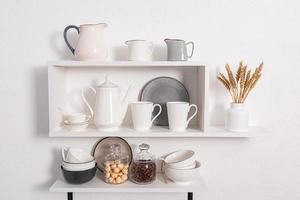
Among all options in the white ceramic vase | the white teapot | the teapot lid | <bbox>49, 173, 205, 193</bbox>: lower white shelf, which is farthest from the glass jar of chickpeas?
the white ceramic vase

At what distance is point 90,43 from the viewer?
1040 mm

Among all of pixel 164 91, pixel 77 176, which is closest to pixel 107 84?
pixel 164 91

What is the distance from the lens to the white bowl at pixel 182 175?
3.42ft

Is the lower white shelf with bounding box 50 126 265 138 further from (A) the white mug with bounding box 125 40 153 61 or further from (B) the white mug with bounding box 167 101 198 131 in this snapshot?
(A) the white mug with bounding box 125 40 153 61

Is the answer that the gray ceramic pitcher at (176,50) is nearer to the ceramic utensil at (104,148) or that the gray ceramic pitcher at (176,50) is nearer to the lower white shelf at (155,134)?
the lower white shelf at (155,134)

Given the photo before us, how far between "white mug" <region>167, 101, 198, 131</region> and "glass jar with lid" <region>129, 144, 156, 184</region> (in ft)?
0.41

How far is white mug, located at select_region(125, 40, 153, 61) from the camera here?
1044 mm

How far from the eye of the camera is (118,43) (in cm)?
115

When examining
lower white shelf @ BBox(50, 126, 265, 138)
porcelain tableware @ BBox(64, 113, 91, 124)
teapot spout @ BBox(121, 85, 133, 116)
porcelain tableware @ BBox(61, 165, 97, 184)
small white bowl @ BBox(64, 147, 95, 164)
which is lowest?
porcelain tableware @ BBox(61, 165, 97, 184)

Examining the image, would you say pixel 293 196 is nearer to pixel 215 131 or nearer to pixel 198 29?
pixel 215 131

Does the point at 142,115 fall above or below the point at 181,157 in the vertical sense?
above

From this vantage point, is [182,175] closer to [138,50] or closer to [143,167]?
[143,167]

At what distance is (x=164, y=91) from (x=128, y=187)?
0.36 m

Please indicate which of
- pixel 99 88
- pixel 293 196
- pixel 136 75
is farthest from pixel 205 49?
pixel 293 196
